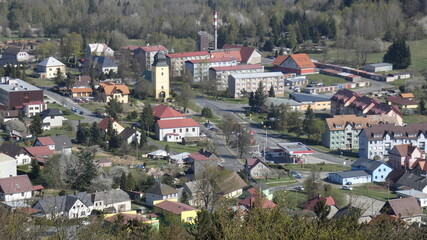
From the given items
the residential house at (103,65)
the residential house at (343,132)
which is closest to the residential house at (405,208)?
the residential house at (343,132)

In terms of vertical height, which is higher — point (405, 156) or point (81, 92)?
point (81, 92)

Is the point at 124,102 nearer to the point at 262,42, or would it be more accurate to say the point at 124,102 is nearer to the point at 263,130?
the point at 263,130

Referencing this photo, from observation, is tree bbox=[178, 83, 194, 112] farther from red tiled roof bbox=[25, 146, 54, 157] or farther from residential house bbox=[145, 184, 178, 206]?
residential house bbox=[145, 184, 178, 206]

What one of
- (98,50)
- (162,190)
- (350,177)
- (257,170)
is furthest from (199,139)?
(98,50)

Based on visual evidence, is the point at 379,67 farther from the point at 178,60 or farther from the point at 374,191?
the point at 374,191

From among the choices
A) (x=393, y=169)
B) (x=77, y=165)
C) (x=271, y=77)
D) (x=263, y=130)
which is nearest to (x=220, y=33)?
(x=271, y=77)

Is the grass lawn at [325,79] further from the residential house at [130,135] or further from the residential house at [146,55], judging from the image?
the residential house at [130,135]
